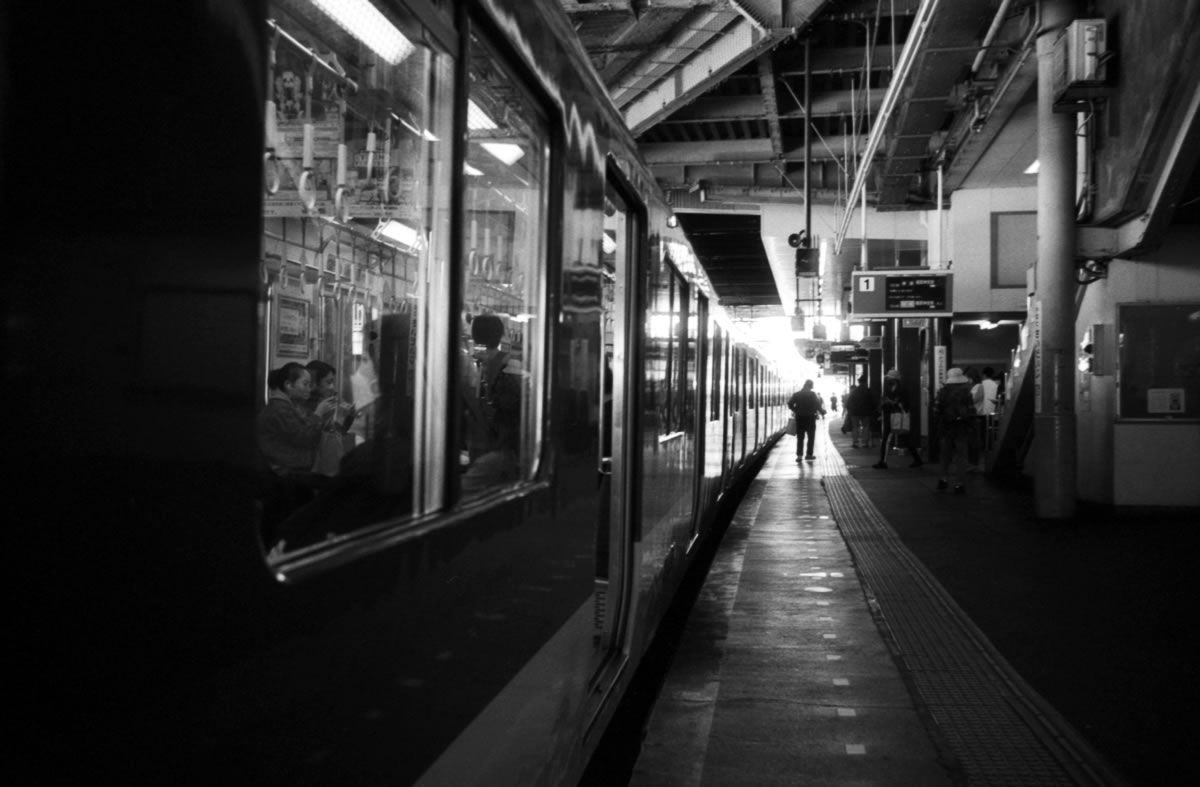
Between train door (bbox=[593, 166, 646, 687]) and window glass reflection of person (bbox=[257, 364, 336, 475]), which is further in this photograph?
train door (bbox=[593, 166, 646, 687])

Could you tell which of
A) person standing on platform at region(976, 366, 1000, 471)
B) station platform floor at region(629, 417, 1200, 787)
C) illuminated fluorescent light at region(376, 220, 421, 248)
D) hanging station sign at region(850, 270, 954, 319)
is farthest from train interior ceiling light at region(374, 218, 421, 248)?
person standing on platform at region(976, 366, 1000, 471)

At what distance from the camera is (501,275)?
8.69ft

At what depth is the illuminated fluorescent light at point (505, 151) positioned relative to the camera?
98.3 inches

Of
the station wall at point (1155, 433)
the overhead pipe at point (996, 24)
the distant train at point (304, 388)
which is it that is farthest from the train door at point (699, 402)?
the station wall at point (1155, 433)

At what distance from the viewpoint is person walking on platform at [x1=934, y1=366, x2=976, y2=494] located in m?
14.2

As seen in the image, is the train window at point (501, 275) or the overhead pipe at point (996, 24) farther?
the overhead pipe at point (996, 24)

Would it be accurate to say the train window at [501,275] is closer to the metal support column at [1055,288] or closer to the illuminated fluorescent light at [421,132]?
the illuminated fluorescent light at [421,132]

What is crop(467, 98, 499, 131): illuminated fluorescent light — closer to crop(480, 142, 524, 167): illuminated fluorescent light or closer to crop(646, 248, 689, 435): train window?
crop(480, 142, 524, 167): illuminated fluorescent light

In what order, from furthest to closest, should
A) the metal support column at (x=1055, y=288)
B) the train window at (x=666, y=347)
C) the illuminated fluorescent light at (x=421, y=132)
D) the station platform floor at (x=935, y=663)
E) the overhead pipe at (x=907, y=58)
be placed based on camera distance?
Result: the metal support column at (x=1055, y=288), the overhead pipe at (x=907, y=58), the train window at (x=666, y=347), the station platform floor at (x=935, y=663), the illuminated fluorescent light at (x=421, y=132)

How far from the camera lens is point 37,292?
110 centimetres

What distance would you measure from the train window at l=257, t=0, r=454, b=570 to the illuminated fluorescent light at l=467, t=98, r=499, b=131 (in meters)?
0.15

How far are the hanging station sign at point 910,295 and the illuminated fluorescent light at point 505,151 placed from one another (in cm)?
1420

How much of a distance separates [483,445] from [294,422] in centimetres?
49

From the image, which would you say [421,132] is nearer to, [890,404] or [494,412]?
[494,412]
